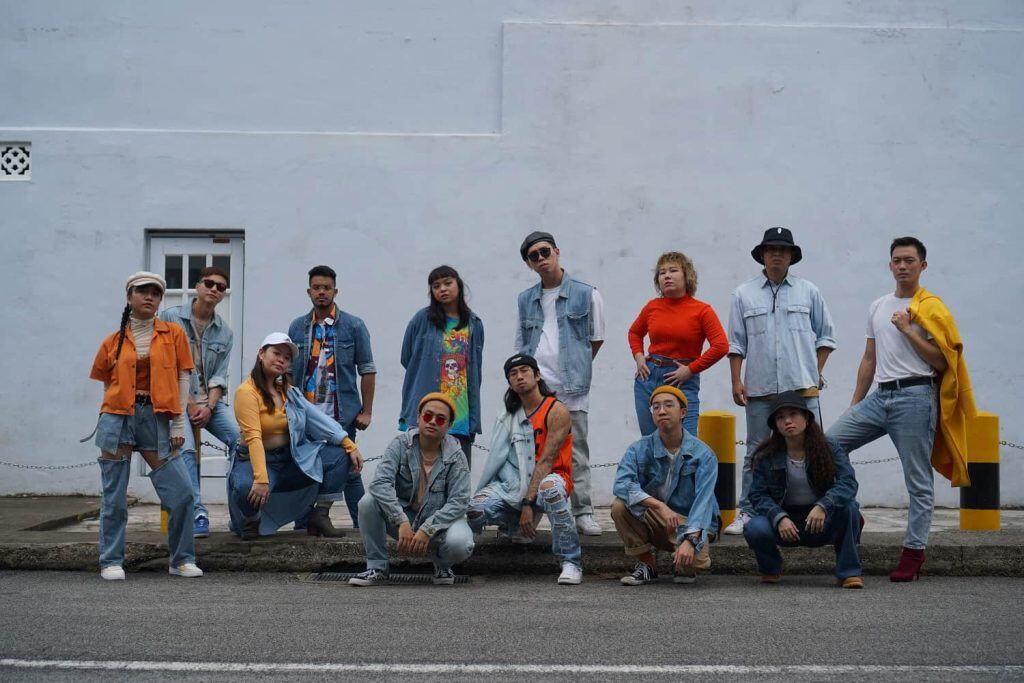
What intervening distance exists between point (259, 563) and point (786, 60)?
284 inches

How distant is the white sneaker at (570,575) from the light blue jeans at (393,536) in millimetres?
561

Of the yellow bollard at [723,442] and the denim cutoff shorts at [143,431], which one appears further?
the yellow bollard at [723,442]

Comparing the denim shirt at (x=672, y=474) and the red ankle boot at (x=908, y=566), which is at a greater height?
the denim shirt at (x=672, y=474)

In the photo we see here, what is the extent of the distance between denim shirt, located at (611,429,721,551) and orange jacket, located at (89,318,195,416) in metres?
2.67

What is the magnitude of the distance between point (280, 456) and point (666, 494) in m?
2.51

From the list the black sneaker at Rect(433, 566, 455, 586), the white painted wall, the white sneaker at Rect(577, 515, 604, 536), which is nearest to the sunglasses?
the black sneaker at Rect(433, 566, 455, 586)

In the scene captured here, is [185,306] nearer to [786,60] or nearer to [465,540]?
[465,540]

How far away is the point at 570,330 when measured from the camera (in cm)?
778

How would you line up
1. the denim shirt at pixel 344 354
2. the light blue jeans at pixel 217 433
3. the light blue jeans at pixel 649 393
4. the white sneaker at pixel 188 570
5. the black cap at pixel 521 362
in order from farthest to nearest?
the denim shirt at pixel 344 354 → the light blue jeans at pixel 217 433 → the light blue jeans at pixel 649 393 → the black cap at pixel 521 362 → the white sneaker at pixel 188 570

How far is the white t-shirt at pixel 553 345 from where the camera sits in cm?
774

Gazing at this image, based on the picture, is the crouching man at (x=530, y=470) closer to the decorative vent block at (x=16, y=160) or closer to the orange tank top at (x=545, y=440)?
the orange tank top at (x=545, y=440)

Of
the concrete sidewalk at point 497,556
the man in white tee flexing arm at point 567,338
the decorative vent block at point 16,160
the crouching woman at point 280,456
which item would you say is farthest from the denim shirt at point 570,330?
the decorative vent block at point 16,160

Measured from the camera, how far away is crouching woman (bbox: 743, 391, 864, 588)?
6773 mm

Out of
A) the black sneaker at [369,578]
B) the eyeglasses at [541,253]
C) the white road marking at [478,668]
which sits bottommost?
the white road marking at [478,668]
